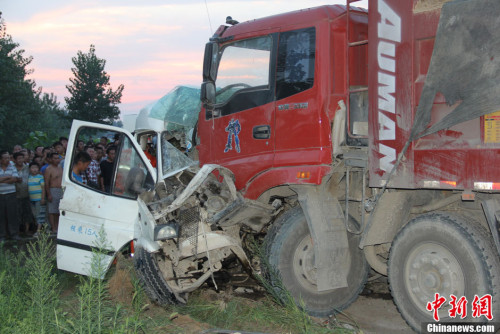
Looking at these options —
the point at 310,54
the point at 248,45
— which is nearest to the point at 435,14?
the point at 310,54

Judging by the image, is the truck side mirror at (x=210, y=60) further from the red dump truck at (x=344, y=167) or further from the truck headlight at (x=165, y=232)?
the truck headlight at (x=165, y=232)

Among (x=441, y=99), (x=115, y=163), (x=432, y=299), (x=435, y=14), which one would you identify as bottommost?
(x=432, y=299)

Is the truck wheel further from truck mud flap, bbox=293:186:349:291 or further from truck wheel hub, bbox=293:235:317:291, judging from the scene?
truck mud flap, bbox=293:186:349:291

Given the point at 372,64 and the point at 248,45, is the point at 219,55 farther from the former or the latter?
the point at 372,64

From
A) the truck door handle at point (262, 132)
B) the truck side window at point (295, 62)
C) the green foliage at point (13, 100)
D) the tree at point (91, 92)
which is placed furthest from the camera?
the tree at point (91, 92)

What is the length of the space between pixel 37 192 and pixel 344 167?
731 centimetres

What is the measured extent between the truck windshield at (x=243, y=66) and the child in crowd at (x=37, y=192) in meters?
5.75

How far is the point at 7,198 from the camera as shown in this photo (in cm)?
1009

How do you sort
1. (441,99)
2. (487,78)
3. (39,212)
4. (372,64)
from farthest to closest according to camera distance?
(39,212)
(372,64)
(441,99)
(487,78)

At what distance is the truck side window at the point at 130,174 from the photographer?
6.27m

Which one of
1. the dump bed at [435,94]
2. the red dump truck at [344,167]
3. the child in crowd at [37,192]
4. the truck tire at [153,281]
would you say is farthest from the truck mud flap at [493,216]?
the child in crowd at [37,192]

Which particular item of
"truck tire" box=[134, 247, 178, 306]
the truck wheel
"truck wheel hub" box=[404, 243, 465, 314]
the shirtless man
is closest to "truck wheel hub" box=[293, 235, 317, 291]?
the truck wheel

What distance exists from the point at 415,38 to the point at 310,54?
1.23 metres

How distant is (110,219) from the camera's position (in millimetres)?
6121
